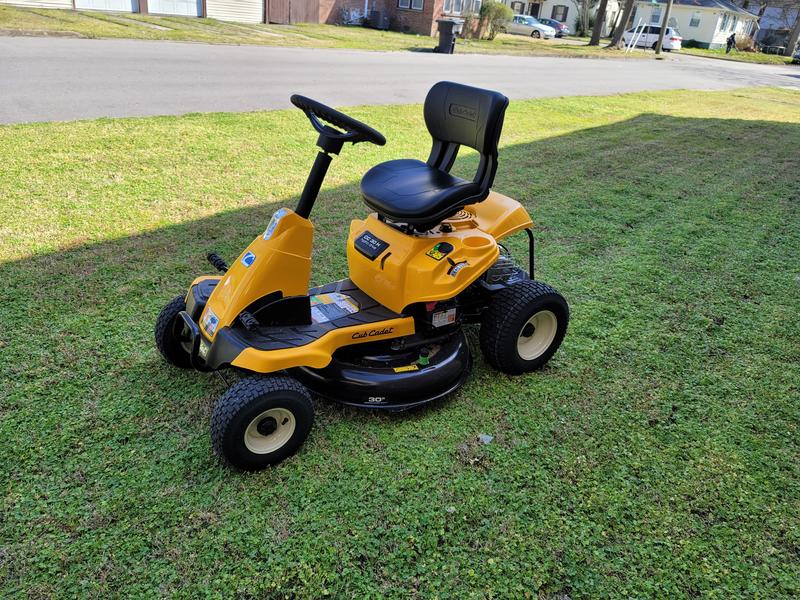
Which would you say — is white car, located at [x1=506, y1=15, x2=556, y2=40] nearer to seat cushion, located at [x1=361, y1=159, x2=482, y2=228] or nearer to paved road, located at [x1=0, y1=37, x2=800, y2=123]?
paved road, located at [x1=0, y1=37, x2=800, y2=123]

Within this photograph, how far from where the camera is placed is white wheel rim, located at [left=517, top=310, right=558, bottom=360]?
10.9 ft

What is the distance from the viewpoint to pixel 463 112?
3143 millimetres

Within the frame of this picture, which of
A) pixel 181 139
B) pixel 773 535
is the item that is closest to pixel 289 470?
pixel 773 535

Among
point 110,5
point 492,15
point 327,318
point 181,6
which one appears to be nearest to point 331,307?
point 327,318

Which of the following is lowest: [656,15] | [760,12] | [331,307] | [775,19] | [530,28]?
[530,28]

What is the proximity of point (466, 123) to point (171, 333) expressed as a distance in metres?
1.80

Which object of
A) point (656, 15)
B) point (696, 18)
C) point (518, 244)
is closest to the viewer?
point (518, 244)

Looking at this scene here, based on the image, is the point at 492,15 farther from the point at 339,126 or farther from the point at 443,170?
the point at 339,126

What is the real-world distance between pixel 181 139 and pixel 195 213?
7.15 feet

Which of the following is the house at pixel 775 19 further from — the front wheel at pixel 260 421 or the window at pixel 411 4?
the front wheel at pixel 260 421

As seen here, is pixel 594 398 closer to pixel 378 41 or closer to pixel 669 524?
pixel 669 524

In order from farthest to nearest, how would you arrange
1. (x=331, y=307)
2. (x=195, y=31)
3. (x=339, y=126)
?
(x=195, y=31) < (x=331, y=307) < (x=339, y=126)

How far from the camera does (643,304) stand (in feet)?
13.6

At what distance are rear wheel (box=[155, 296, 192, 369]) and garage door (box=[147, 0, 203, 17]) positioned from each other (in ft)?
65.4
